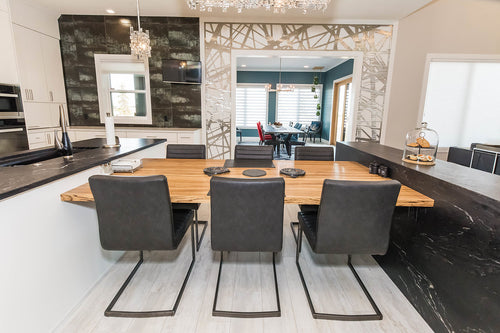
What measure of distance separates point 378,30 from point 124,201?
5019 mm

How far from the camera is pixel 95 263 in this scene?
6.07ft

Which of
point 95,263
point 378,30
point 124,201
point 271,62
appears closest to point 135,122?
point 95,263

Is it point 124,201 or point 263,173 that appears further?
point 263,173

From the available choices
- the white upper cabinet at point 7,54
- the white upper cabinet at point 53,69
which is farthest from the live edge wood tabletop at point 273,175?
the white upper cabinet at point 53,69

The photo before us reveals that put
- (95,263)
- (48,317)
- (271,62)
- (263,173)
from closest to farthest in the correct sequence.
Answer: (48,317)
(95,263)
(263,173)
(271,62)

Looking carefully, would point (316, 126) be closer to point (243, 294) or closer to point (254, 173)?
point (254, 173)

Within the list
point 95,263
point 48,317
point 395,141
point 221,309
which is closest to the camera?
point 48,317

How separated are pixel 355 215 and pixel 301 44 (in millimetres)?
3957

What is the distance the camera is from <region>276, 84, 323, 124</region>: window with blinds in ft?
32.9

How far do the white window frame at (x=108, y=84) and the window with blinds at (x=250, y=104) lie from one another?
5525 mm

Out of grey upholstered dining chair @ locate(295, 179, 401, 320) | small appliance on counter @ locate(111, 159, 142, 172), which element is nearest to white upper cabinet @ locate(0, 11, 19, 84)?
small appliance on counter @ locate(111, 159, 142, 172)

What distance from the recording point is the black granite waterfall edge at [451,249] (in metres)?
1.15

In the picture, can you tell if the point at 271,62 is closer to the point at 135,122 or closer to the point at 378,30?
the point at 378,30

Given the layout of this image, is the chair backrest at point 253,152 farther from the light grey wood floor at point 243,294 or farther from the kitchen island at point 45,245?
the kitchen island at point 45,245
